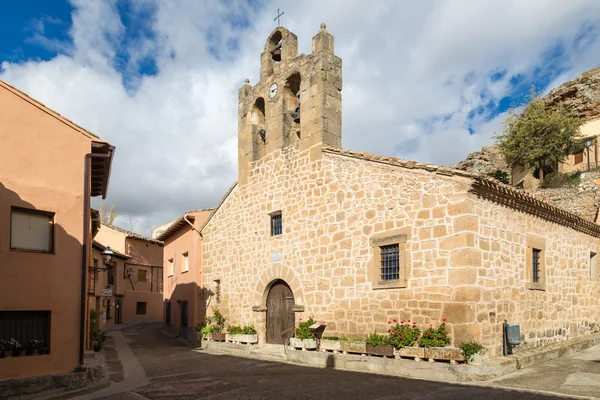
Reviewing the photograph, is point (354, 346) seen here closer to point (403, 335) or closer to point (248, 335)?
point (403, 335)

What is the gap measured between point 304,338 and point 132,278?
23.7m

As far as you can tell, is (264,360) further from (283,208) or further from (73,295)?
(73,295)

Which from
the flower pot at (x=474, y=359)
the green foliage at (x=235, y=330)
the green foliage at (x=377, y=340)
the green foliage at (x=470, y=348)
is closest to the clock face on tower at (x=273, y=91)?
the green foliage at (x=235, y=330)

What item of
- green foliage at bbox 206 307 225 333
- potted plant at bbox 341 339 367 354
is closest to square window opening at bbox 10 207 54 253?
potted plant at bbox 341 339 367 354

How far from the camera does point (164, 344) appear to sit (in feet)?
64.2

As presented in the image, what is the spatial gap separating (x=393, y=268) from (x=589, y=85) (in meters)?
31.4

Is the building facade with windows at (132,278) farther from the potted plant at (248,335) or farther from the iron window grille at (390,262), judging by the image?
the iron window grille at (390,262)

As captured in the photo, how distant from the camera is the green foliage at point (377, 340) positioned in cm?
1071

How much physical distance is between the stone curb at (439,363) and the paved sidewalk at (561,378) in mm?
176

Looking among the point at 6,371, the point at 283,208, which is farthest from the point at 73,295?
the point at 283,208

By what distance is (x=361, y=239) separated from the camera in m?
12.1

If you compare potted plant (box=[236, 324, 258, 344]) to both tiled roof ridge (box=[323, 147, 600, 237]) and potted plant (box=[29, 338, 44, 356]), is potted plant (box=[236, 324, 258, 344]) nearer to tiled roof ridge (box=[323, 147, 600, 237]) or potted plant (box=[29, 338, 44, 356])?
tiled roof ridge (box=[323, 147, 600, 237])

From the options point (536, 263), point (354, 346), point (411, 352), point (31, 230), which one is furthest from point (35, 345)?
point (536, 263)

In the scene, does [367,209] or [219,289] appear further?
[219,289]
